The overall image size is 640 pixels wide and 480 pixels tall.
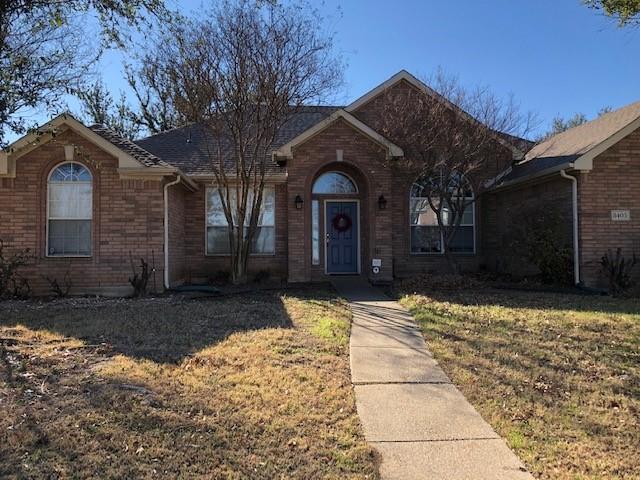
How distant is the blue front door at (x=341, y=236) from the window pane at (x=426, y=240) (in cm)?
172

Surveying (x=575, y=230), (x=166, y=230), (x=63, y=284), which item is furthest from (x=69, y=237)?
(x=575, y=230)

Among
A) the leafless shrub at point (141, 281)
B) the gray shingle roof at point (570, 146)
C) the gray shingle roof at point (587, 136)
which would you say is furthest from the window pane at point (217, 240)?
the gray shingle roof at point (587, 136)

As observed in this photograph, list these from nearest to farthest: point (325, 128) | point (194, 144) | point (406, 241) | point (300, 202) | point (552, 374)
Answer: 1. point (552, 374)
2. point (300, 202)
3. point (325, 128)
4. point (406, 241)
5. point (194, 144)

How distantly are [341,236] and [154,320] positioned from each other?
7092 millimetres

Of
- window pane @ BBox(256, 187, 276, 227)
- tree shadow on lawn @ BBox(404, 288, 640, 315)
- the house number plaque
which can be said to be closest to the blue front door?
window pane @ BBox(256, 187, 276, 227)

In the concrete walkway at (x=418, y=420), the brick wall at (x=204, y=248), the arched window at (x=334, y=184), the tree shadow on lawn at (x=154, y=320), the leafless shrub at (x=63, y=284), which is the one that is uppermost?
the arched window at (x=334, y=184)

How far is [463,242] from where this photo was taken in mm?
15016

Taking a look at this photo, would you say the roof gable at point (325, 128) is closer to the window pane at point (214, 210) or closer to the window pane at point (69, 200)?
the window pane at point (214, 210)

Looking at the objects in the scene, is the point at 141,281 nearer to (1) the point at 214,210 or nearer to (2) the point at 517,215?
(1) the point at 214,210

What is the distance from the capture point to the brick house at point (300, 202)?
11.5 meters

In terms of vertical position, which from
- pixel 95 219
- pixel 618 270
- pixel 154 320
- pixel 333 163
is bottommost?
pixel 154 320

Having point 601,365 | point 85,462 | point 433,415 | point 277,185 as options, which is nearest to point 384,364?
point 433,415

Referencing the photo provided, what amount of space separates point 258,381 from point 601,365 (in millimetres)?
3782

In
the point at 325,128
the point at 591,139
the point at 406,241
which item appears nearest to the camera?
the point at 591,139
